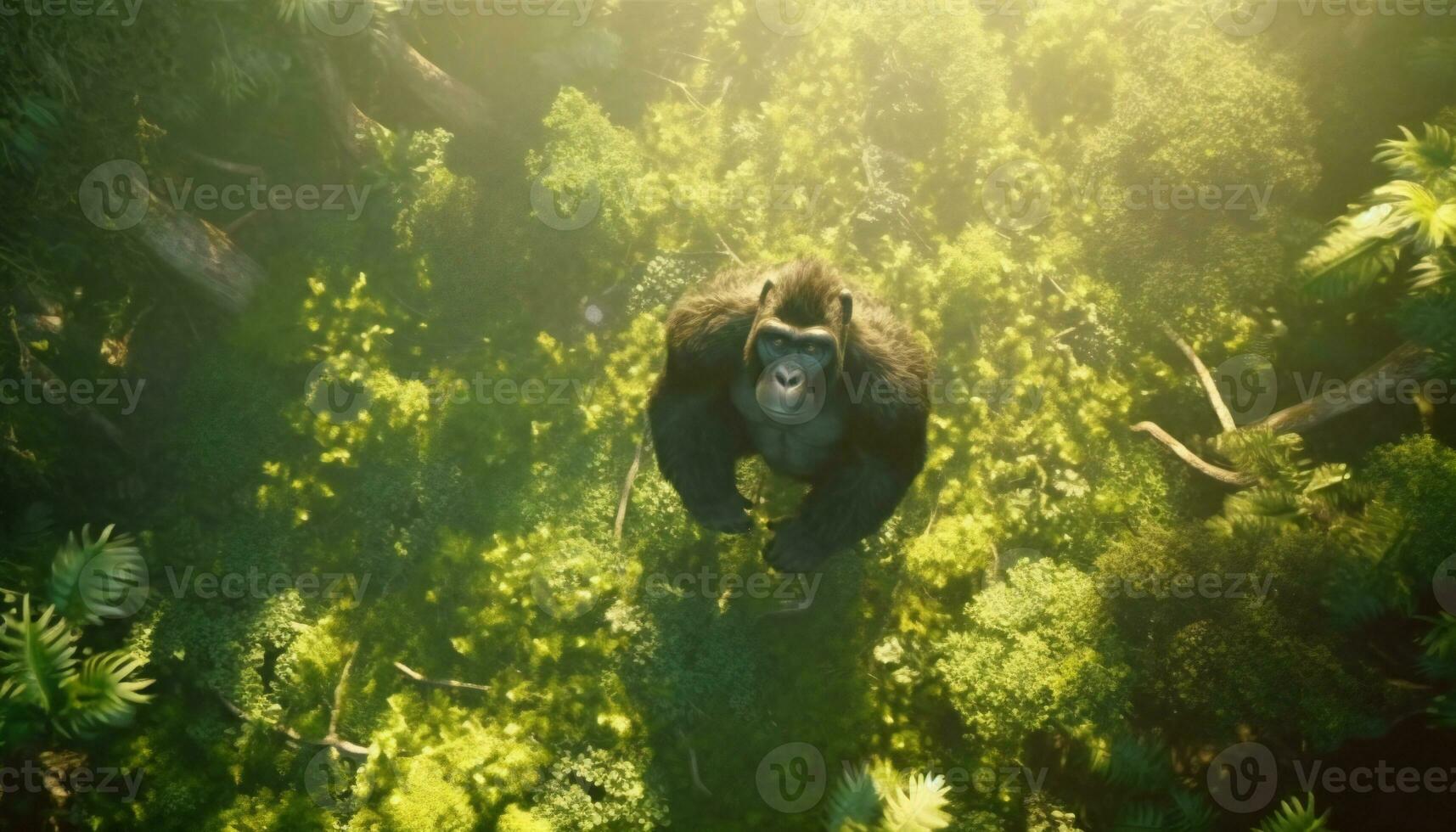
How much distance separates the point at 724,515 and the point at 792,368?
1716mm

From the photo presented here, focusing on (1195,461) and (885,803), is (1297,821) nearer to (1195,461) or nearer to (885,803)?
(885,803)

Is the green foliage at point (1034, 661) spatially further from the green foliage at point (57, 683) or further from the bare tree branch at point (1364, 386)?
the green foliage at point (57, 683)

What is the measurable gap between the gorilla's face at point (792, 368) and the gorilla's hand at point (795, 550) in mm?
1238

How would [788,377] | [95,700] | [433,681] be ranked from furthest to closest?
1. [433,681]
2. [95,700]
3. [788,377]

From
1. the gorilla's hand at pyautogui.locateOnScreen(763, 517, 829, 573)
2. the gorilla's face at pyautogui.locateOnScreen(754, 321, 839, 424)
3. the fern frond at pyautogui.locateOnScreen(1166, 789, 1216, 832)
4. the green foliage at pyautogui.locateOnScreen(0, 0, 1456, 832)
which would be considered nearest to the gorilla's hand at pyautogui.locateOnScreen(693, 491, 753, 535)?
the gorilla's hand at pyautogui.locateOnScreen(763, 517, 829, 573)

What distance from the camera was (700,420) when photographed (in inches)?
209

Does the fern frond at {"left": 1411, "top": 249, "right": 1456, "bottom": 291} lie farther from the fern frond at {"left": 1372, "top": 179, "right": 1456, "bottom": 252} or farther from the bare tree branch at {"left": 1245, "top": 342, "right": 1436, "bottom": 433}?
the bare tree branch at {"left": 1245, "top": 342, "right": 1436, "bottom": 433}

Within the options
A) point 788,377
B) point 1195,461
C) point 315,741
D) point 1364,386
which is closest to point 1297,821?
point 1195,461

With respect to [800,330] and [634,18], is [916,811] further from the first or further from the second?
[634,18]

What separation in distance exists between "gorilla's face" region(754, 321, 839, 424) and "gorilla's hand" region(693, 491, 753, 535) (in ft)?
4.23

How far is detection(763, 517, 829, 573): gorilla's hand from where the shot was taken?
5.31 metres

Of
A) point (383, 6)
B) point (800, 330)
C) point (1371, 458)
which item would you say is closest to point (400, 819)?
point (800, 330)

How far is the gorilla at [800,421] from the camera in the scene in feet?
14.6

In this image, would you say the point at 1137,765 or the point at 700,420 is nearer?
the point at 1137,765
